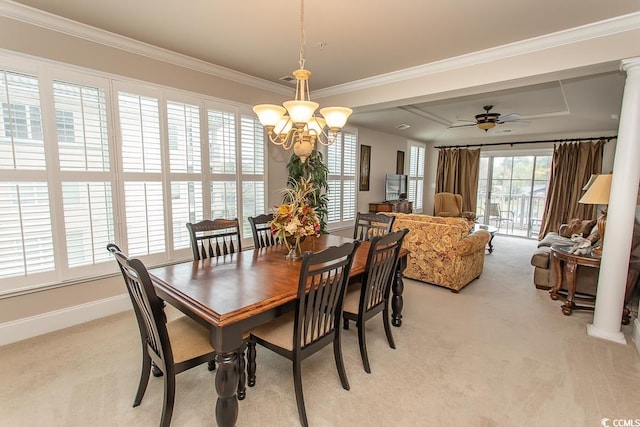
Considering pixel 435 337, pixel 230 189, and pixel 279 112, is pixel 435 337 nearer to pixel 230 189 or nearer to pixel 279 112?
pixel 279 112

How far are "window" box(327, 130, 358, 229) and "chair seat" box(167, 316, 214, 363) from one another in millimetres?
4159

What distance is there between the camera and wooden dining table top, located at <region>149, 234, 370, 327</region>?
158 centimetres

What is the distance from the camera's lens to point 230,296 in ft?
5.66

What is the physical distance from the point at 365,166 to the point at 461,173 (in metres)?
3.23

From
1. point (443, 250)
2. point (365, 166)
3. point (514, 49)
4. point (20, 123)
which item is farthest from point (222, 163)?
point (365, 166)

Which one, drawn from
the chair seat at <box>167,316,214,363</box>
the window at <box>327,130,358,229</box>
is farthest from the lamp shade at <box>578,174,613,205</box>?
the window at <box>327,130,358,229</box>

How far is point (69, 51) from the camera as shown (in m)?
2.76

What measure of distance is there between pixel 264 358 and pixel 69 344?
1704 millimetres

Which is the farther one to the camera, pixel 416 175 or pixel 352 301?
pixel 416 175

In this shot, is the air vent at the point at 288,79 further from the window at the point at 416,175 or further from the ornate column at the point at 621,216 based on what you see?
the window at the point at 416,175

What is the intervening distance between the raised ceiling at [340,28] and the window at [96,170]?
55cm

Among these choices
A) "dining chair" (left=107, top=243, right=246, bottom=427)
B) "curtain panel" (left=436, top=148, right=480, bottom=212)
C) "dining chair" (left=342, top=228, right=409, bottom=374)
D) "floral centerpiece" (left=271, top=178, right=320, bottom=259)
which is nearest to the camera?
"dining chair" (left=107, top=243, right=246, bottom=427)

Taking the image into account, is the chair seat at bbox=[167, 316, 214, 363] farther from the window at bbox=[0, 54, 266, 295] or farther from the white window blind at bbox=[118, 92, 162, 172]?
the white window blind at bbox=[118, 92, 162, 172]

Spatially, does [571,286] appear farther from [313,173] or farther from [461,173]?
[461,173]
